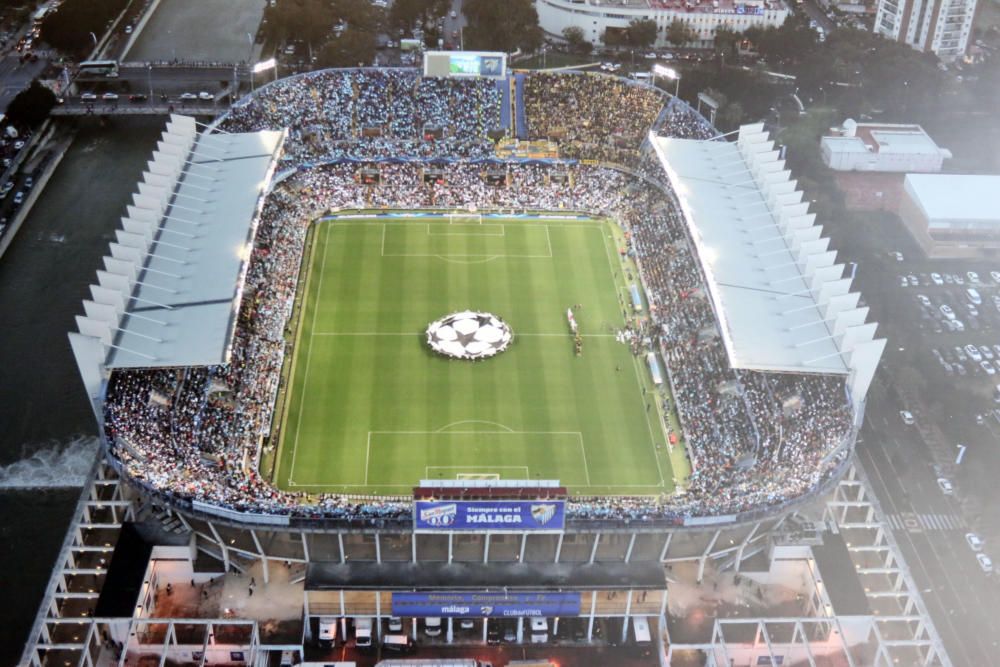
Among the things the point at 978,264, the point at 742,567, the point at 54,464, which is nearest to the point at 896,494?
the point at 742,567

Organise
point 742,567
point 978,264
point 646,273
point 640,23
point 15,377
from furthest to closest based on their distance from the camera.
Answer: point 640,23 → point 978,264 → point 646,273 → point 15,377 → point 742,567

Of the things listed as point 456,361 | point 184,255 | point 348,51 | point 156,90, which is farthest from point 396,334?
point 156,90

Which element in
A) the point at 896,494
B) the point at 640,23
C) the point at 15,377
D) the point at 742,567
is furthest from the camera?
the point at 640,23

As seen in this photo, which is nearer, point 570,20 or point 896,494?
point 896,494

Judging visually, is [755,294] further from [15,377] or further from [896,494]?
[15,377]

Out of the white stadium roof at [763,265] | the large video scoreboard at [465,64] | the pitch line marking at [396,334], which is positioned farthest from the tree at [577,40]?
the pitch line marking at [396,334]

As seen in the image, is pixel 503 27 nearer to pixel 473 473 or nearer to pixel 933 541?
pixel 473 473

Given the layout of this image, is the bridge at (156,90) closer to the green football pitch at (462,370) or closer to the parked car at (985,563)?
the green football pitch at (462,370)
